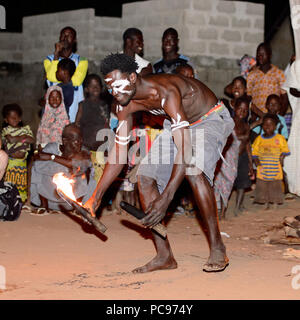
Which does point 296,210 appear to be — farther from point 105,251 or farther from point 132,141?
point 105,251

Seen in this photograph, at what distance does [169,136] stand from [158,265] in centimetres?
100

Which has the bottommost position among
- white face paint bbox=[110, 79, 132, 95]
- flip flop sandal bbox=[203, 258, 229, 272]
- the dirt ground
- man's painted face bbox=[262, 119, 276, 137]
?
the dirt ground

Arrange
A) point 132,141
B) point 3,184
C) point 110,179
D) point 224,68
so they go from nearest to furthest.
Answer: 1. point 110,179
2. point 3,184
3. point 132,141
4. point 224,68

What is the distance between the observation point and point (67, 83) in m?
7.79

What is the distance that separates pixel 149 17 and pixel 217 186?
11.8 ft

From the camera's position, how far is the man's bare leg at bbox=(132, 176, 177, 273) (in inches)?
180

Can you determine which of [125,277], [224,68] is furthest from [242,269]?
[224,68]

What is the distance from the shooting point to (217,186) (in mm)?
7004

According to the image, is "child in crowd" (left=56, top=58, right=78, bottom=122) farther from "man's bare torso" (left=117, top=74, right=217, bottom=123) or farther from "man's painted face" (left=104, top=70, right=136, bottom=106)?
"man's painted face" (left=104, top=70, right=136, bottom=106)

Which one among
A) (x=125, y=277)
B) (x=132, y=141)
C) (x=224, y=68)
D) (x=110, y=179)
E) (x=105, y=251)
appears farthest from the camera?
(x=224, y=68)

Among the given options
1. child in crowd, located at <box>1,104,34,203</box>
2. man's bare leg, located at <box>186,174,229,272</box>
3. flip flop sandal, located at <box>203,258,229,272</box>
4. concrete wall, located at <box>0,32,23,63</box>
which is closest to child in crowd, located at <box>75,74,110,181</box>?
child in crowd, located at <box>1,104,34,203</box>

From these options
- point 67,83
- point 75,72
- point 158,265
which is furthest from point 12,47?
point 158,265

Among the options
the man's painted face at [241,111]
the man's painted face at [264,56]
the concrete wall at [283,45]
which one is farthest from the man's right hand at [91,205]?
the concrete wall at [283,45]

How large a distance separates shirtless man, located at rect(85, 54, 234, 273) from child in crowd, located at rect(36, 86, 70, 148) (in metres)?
3.02
